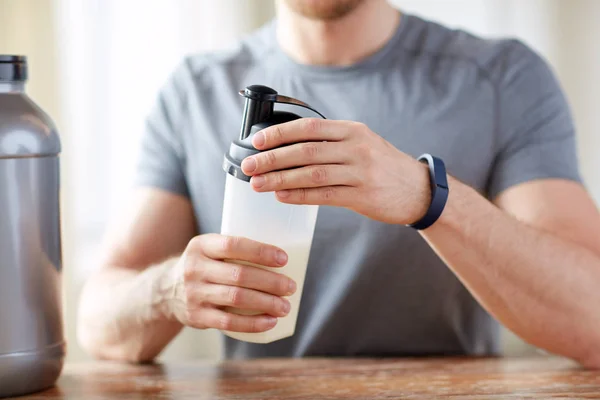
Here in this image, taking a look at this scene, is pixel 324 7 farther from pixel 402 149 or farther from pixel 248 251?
pixel 248 251

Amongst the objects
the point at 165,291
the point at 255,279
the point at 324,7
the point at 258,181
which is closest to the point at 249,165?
the point at 258,181

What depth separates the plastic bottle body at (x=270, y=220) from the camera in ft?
2.62

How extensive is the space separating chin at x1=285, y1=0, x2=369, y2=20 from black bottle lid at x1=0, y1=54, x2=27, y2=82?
63cm

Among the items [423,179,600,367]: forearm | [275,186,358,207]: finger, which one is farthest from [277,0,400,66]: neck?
[275,186,358,207]: finger

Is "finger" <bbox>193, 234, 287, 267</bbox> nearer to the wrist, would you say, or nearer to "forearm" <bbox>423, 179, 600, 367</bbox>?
the wrist

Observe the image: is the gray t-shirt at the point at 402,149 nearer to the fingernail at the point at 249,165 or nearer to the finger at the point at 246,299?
the finger at the point at 246,299

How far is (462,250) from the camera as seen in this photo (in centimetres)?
102

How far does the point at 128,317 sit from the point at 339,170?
1.64 feet

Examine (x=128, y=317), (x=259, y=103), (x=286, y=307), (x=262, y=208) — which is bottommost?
(x=128, y=317)

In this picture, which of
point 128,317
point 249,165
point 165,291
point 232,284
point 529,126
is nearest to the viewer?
point 249,165

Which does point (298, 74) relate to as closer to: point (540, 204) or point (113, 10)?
point (540, 204)

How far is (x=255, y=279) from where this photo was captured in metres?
0.82

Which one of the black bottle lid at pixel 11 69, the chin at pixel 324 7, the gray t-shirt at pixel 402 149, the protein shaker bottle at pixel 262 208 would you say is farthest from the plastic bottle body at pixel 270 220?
the chin at pixel 324 7

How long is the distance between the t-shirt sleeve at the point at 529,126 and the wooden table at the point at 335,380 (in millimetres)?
342
